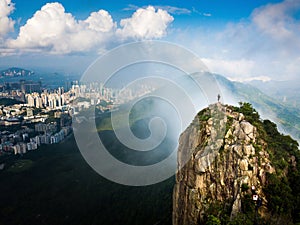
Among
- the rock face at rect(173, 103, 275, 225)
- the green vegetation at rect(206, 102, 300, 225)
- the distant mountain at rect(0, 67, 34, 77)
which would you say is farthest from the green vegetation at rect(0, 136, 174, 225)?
the distant mountain at rect(0, 67, 34, 77)

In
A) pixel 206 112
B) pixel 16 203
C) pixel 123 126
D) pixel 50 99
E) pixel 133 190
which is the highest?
pixel 206 112

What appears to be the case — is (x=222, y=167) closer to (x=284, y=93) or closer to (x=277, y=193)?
(x=277, y=193)

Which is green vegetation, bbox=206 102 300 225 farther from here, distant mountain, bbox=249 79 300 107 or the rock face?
distant mountain, bbox=249 79 300 107

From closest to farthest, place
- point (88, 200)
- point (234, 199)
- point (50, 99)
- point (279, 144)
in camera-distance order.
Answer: point (234, 199)
point (279, 144)
point (88, 200)
point (50, 99)

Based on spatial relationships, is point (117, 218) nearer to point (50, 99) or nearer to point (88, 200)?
point (88, 200)

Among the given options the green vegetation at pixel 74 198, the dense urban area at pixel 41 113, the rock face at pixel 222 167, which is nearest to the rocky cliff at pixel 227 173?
the rock face at pixel 222 167

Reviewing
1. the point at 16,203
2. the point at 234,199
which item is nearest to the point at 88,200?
the point at 16,203

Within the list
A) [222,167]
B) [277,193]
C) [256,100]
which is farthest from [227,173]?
[256,100]

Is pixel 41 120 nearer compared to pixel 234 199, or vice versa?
pixel 234 199
